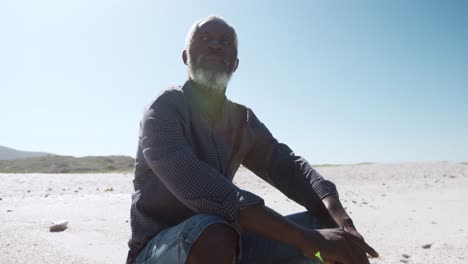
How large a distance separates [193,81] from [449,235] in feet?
14.3

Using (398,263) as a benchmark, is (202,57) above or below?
above

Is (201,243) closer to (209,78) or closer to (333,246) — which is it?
(333,246)

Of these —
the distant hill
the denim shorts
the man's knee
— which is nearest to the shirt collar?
the denim shorts

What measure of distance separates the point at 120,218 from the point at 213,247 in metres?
4.83

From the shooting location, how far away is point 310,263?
7.87 ft

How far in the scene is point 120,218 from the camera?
6203mm

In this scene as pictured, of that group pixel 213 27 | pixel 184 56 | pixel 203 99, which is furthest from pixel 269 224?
pixel 184 56

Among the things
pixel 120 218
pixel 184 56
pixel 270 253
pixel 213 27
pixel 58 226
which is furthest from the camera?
pixel 120 218

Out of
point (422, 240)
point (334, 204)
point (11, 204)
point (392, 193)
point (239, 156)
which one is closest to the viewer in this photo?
point (334, 204)

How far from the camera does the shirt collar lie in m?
2.46

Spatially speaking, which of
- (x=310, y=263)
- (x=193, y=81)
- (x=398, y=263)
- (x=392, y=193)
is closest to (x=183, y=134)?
(x=193, y=81)

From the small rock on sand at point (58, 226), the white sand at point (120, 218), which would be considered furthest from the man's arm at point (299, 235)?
the small rock on sand at point (58, 226)

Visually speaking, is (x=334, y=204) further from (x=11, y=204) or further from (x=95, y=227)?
(x=11, y=204)

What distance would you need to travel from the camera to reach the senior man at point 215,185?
182cm
